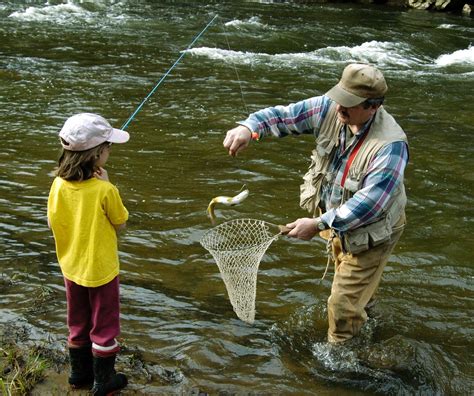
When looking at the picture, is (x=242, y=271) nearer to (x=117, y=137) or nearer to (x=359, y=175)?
(x=359, y=175)

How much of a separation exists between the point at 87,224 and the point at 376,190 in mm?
1813

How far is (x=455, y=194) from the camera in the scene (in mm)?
8250

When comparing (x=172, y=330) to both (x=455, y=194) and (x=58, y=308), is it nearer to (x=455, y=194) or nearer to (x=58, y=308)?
(x=58, y=308)

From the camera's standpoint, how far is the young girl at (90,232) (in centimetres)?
374

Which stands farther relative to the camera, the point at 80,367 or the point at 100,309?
the point at 80,367

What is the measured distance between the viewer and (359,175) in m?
4.13

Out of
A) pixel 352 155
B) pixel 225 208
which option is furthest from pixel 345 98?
pixel 225 208

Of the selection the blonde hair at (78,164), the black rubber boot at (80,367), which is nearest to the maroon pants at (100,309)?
the black rubber boot at (80,367)

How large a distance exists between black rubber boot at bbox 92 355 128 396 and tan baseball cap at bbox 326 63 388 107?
222cm

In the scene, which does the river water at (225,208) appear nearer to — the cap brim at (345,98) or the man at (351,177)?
the man at (351,177)

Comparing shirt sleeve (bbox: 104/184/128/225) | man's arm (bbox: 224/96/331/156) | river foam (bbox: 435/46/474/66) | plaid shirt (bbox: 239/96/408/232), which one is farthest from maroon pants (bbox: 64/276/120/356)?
river foam (bbox: 435/46/474/66)

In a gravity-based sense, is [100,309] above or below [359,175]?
below

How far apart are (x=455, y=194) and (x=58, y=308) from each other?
541 cm

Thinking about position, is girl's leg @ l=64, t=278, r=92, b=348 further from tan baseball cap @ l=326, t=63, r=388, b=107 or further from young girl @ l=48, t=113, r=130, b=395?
tan baseball cap @ l=326, t=63, r=388, b=107
